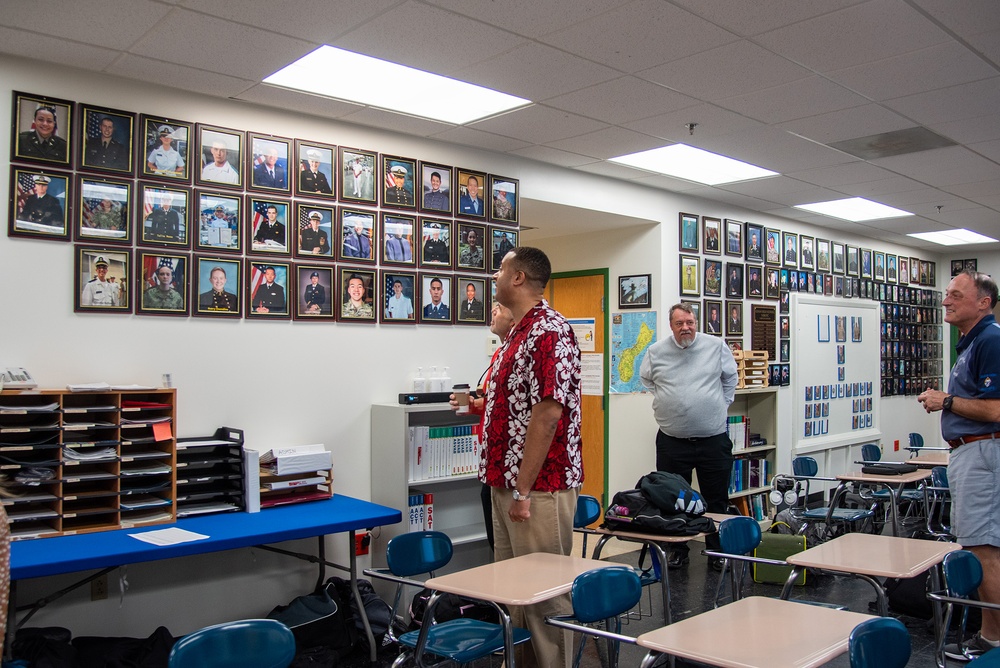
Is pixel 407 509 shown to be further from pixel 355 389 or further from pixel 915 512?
pixel 915 512

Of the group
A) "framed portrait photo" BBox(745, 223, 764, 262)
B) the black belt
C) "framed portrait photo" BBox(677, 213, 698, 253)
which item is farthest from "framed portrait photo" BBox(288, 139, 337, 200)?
"framed portrait photo" BBox(745, 223, 764, 262)

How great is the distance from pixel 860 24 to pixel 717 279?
4063mm

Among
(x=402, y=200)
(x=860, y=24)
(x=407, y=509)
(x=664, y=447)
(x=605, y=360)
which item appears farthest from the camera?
(x=605, y=360)

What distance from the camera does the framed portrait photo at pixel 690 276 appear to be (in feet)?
23.2

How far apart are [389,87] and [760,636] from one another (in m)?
3.25

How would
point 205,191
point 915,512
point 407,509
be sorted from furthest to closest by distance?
1. point 915,512
2. point 407,509
3. point 205,191

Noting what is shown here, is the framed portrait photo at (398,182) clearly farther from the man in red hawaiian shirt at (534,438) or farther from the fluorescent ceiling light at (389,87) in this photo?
the man in red hawaiian shirt at (534,438)

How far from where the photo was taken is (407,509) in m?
4.60

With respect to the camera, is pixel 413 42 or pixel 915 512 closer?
pixel 413 42

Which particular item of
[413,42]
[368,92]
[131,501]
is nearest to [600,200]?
[368,92]

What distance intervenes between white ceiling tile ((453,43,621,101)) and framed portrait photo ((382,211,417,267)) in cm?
113

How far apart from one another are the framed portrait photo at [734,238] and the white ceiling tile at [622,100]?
309cm

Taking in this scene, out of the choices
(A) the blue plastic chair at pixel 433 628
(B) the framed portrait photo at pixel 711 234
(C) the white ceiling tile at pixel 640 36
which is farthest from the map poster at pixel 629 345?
(A) the blue plastic chair at pixel 433 628

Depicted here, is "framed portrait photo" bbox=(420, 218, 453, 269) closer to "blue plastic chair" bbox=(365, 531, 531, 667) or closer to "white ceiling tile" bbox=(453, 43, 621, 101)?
"white ceiling tile" bbox=(453, 43, 621, 101)
